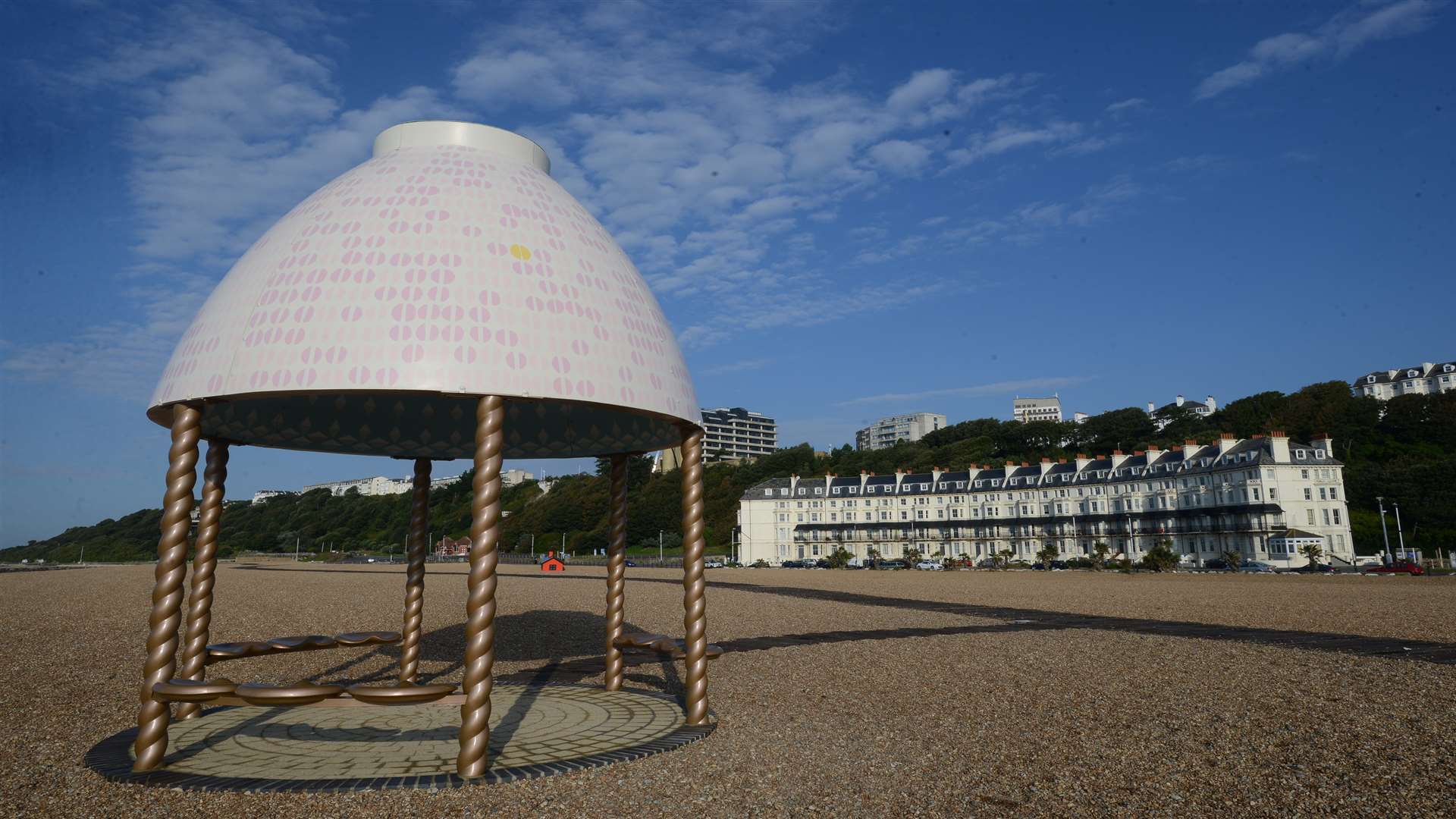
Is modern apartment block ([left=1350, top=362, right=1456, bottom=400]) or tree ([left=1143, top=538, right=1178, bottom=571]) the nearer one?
tree ([left=1143, top=538, right=1178, bottom=571])

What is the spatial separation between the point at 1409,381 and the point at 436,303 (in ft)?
777

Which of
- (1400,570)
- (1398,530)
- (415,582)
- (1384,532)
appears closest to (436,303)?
(415,582)

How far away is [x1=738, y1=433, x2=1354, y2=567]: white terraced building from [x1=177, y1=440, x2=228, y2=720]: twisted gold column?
305ft

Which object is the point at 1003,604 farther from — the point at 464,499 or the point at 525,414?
the point at 464,499

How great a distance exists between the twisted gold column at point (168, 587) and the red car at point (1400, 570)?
76778 millimetres

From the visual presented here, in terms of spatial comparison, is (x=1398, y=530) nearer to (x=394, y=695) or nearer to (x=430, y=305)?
(x=430, y=305)

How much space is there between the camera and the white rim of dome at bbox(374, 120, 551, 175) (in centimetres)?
1136

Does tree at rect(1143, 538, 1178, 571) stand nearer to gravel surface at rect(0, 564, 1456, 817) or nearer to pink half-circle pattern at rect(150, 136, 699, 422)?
gravel surface at rect(0, 564, 1456, 817)

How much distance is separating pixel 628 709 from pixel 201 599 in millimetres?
6320

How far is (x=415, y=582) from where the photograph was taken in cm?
1394

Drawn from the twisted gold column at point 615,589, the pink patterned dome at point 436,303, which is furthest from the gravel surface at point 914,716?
the pink patterned dome at point 436,303

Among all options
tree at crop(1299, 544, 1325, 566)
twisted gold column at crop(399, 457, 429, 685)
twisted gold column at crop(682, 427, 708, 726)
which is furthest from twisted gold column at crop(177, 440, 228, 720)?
tree at crop(1299, 544, 1325, 566)

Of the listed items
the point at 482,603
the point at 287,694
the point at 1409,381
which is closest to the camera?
the point at 287,694

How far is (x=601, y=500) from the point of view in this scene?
152 metres
